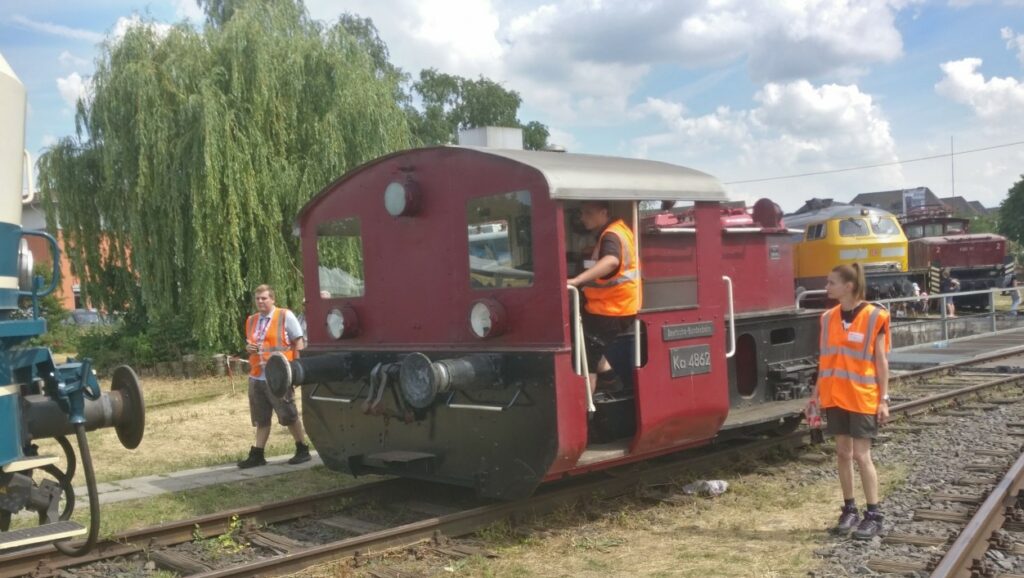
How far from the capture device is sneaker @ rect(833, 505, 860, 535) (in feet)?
18.3

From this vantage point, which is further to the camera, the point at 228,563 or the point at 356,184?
the point at 356,184

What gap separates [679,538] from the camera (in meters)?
5.84

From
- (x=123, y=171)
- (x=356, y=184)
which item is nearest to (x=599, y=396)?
(x=356, y=184)

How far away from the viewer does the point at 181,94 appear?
16.2 m

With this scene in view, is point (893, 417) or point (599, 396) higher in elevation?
point (599, 396)

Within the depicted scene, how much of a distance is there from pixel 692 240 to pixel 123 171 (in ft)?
42.8

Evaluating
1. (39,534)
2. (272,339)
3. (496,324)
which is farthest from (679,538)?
(272,339)

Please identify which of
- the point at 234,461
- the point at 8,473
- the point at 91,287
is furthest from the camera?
the point at 91,287

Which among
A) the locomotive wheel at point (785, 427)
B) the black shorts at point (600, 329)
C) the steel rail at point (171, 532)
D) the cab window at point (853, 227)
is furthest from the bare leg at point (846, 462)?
the cab window at point (853, 227)

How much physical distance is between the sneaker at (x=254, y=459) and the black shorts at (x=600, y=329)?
397 cm

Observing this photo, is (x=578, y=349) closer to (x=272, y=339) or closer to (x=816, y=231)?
(x=272, y=339)

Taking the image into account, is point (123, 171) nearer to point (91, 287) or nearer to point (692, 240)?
point (91, 287)

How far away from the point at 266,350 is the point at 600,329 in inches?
150

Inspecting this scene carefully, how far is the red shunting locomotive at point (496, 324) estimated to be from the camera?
5.60 metres
